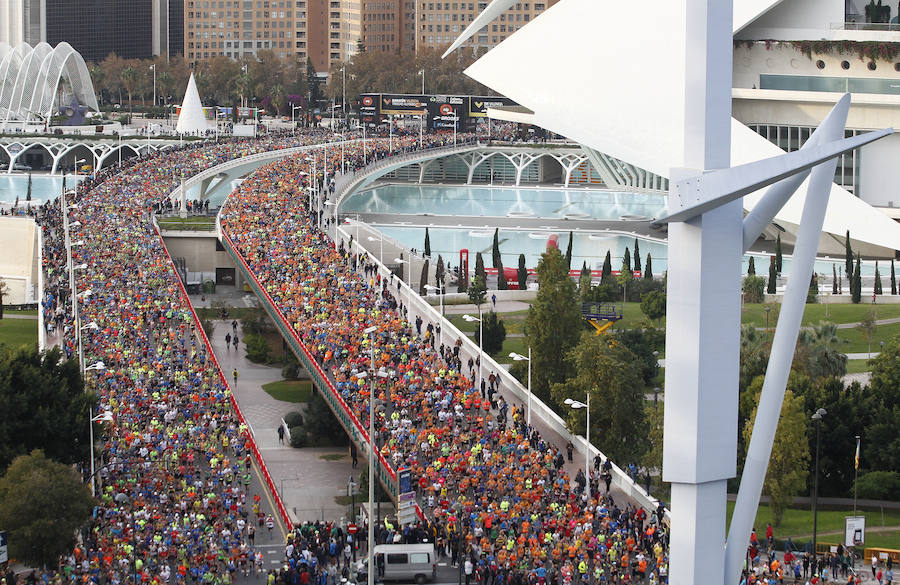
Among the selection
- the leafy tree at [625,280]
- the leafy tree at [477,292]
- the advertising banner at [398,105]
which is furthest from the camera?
the advertising banner at [398,105]

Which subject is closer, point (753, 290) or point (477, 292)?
point (477, 292)

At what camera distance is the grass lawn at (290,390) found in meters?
33.7

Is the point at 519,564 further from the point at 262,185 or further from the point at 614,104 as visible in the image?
the point at 262,185

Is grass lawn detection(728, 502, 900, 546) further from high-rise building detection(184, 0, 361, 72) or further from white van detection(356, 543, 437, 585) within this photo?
high-rise building detection(184, 0, 361, 72)

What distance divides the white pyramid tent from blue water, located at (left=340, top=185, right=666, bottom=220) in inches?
690

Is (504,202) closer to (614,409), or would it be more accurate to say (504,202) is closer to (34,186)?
(34,186)

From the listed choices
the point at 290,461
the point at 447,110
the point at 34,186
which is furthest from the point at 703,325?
the point at 34,186

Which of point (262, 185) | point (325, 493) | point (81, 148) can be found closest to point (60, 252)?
point (262, 185)

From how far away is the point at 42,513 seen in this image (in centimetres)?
1981

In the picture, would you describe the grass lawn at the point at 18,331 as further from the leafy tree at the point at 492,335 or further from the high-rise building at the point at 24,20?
the high-rise building at the point at 24,20

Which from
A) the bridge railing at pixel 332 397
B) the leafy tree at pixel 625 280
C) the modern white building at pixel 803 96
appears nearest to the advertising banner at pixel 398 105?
the modern white building at pixel 803 96

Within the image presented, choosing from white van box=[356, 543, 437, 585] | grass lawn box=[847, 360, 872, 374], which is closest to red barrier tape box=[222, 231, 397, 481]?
white van box=[356, 543, 437, 585]

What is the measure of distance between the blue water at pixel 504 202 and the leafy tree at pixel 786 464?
147ft

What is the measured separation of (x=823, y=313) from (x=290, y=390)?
42.3 ft
